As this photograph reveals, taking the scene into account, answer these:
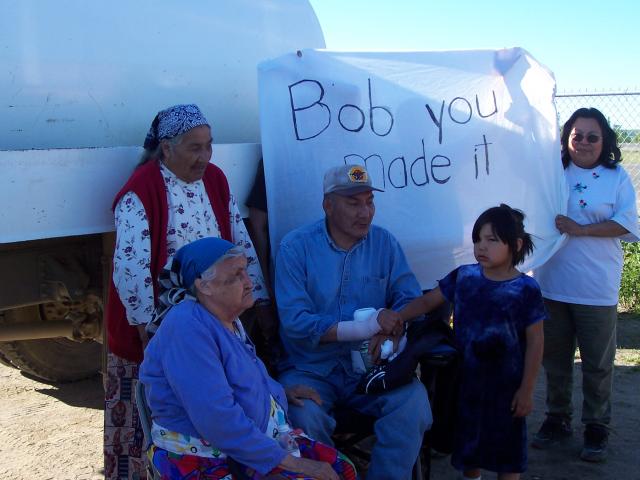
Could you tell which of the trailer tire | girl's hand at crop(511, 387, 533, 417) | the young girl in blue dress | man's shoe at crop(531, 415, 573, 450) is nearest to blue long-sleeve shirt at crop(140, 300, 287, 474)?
the young girl in blue dress

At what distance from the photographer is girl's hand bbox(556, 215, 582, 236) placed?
383 cm

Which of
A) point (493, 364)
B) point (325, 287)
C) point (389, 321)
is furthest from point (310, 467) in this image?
point (493, 364)

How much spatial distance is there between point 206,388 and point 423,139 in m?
1.96

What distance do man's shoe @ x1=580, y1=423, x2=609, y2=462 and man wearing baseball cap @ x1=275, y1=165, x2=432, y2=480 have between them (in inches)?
54.5

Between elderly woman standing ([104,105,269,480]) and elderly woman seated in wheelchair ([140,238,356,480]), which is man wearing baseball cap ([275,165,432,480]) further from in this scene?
elderly woman seated in wheelchair ([140,238,356,480])

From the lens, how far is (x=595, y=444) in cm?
397

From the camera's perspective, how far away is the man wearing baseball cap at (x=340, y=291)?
3.12m

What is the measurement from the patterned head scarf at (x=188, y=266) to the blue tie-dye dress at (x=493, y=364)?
1195 millimetres

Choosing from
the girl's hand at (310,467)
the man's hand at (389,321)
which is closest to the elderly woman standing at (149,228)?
the man's hand at (389,321)

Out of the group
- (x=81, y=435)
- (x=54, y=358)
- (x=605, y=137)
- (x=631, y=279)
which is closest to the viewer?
(x=605, y=137)

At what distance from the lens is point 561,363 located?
160 inches

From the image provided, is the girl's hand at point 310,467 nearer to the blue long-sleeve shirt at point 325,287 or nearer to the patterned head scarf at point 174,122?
the blue long-sleeve shirt at point 325,287

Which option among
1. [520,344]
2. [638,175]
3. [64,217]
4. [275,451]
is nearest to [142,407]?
[275,451]

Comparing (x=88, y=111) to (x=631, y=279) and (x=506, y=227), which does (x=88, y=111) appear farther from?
(x=631, y=279)
